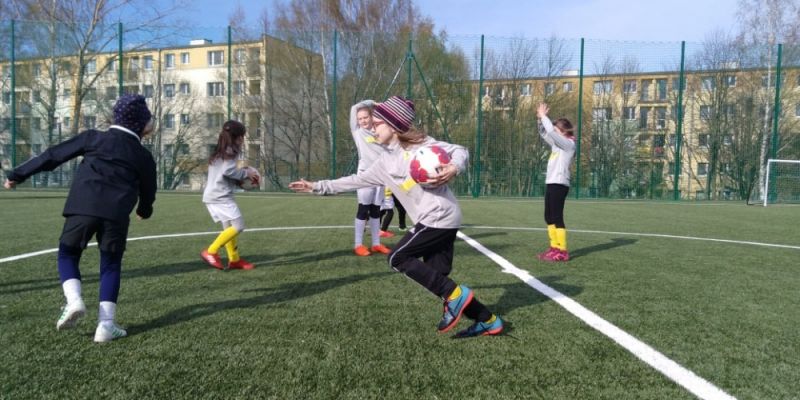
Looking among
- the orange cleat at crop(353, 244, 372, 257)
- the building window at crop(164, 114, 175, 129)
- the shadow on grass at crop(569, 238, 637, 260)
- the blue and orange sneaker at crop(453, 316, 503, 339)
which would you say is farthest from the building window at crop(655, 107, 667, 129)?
the building window at crop(164, 114, 175, 129)

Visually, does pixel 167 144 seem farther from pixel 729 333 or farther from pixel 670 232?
pixel 729 333

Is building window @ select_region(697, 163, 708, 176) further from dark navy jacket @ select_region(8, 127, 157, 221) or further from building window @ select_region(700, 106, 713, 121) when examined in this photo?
dark navy jacket @ select_region(8, 127, 157, 221)

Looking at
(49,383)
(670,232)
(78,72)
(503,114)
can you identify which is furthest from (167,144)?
(49,383)

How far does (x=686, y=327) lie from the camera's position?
3496mm

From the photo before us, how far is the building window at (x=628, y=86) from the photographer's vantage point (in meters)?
25.7

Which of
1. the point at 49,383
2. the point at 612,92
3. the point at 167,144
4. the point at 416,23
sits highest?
the point at 416,23

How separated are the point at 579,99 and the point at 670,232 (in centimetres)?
1504

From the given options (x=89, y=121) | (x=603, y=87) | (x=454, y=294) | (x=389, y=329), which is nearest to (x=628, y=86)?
(x=603, y=87)

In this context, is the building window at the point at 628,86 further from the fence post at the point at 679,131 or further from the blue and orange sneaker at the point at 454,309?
the blue and orange sneaker at the point at 454,309

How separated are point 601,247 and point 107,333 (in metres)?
6.57

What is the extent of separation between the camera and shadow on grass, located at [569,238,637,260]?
6.88m

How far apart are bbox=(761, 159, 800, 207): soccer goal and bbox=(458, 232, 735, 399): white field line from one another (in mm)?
23014

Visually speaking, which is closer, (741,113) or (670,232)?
(670,232)

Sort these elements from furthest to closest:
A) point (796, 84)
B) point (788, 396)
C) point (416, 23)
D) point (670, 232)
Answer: point (416, 23) < point (796, 84) < point (670, 232) < point (788, 396)
